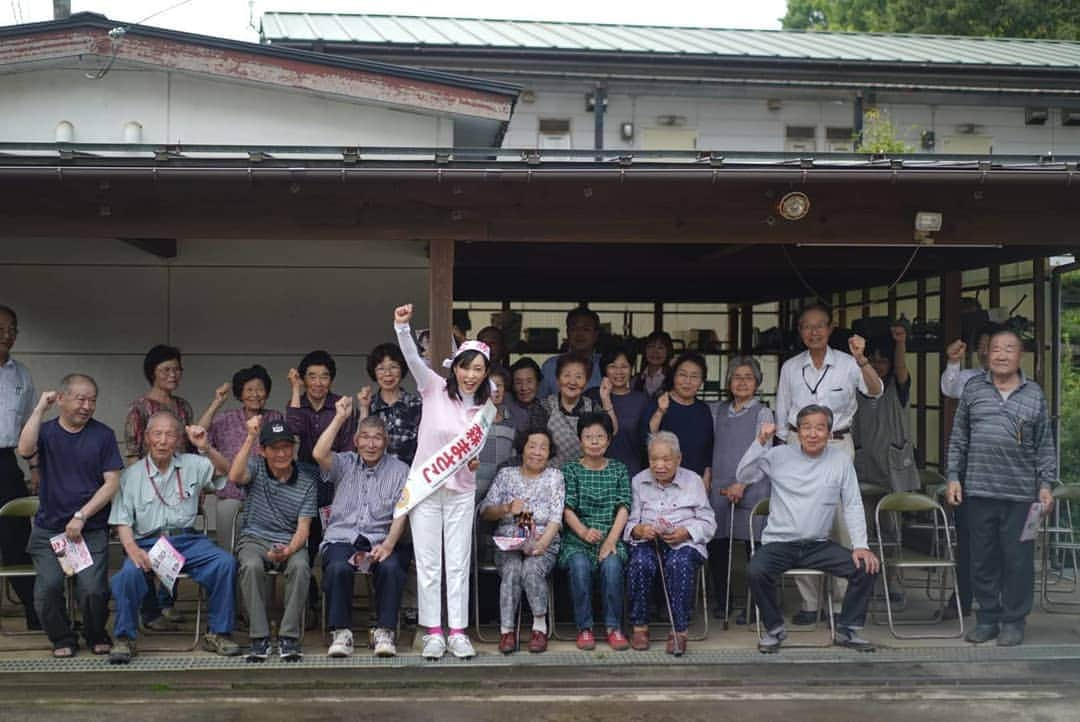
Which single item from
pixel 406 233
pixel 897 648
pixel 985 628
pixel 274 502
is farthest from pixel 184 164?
pixel 985 628

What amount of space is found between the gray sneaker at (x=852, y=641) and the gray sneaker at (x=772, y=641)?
359 mm

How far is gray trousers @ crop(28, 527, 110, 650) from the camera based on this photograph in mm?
Answer: 5902

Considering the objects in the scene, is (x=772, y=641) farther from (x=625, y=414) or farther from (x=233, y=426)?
(x=233, y=426)

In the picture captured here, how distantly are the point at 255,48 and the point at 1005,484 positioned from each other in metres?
6.65

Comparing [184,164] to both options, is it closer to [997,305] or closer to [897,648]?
[897,648]

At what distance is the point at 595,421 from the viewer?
633 cm

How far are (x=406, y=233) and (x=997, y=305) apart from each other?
6.48 meters

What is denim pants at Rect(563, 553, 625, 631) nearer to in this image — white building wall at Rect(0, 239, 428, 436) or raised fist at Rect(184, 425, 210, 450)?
raised fist at Rect(184, 425, 210, 450)

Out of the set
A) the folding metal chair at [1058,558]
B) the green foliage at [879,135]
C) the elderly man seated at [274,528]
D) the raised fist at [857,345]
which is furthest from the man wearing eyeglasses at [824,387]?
the green foliage at [879,135]

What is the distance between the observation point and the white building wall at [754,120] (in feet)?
51.8

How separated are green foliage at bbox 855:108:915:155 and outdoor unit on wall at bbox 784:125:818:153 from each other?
2.46ft

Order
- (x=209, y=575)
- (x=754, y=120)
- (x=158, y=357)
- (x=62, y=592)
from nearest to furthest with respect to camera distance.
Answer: (x=62, y=592)
(x=209, y=575)
(x=158, y=357)
(x=754, y=120)

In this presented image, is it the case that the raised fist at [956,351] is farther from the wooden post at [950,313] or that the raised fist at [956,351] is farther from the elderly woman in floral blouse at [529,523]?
the elderly woman in floral blouse at [529,523]

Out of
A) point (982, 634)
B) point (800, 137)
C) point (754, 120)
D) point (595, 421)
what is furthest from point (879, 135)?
point (595, 421)
